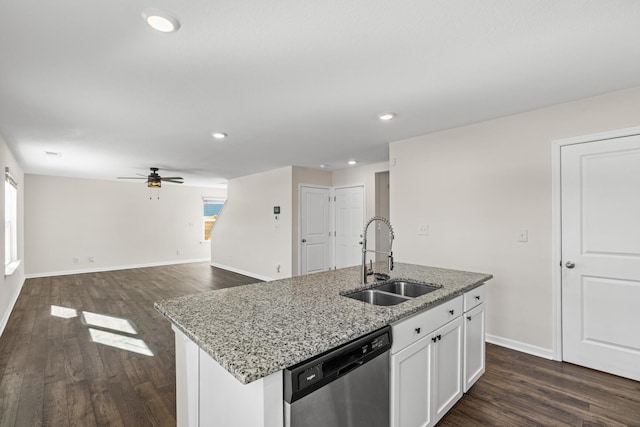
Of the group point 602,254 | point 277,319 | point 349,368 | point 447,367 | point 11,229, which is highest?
point 11,229

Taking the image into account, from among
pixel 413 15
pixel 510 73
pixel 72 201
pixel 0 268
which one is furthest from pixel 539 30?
pixel 72 201

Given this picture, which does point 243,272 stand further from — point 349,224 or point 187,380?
point 187,380

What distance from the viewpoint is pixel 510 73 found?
2070 mm

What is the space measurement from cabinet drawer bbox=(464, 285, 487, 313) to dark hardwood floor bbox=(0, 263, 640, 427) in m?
0.65

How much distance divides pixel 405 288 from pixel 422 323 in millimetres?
578

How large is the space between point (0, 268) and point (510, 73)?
5448mm

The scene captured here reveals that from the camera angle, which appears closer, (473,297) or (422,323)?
(422,323)

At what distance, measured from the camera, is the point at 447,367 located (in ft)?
6.08

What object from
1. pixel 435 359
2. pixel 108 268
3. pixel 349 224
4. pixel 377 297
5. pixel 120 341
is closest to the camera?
pixel 435 359

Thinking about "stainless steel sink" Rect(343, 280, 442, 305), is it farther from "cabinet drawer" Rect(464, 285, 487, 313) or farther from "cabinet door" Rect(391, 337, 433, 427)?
"cabinet door" Rect(391, 337, 433, 427)

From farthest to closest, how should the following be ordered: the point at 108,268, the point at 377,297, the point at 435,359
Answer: the point at 108,268, the point at 377,297, the point at 435,359

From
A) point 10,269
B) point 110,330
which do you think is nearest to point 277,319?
point 110,330

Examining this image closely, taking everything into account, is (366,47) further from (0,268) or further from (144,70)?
(0,268)

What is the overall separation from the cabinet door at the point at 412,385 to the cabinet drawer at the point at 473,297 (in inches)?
21.4
